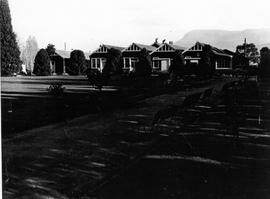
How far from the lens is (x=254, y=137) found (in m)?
8.30

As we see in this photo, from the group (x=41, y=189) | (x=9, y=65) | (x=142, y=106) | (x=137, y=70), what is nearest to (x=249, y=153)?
(x=41, y=189)

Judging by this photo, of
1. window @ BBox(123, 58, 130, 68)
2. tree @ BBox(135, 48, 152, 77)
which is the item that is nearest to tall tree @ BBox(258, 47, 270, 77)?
tree @ BBox(135, 48, 152, 77)

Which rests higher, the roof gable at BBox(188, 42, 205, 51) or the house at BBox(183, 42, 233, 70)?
the roof gable at BBox(188, 42, 205, 51)

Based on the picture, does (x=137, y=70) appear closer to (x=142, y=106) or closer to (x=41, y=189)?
(x=142, y=106)

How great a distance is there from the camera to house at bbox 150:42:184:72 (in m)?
39.0

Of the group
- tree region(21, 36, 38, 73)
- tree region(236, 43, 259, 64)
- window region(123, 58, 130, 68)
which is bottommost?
window region(123, 58, 130, 68)

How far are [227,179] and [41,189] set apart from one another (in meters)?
2.70

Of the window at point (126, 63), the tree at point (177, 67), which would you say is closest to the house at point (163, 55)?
the window at point (126, 63)

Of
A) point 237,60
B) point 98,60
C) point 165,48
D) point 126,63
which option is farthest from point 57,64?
point 237,60

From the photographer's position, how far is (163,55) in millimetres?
39594

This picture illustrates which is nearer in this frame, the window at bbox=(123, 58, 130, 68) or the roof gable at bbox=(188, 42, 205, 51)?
the roof gable at bbox=(188, 42, 205, 51)

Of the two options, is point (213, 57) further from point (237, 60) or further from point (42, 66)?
point (42, 66)

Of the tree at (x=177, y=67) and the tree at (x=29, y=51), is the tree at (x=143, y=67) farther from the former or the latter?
the tree at (x=29, y=51)

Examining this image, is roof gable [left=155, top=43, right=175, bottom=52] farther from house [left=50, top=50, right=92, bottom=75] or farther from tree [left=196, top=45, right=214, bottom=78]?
house [left=50, top=50, right=92, bottom=75]
